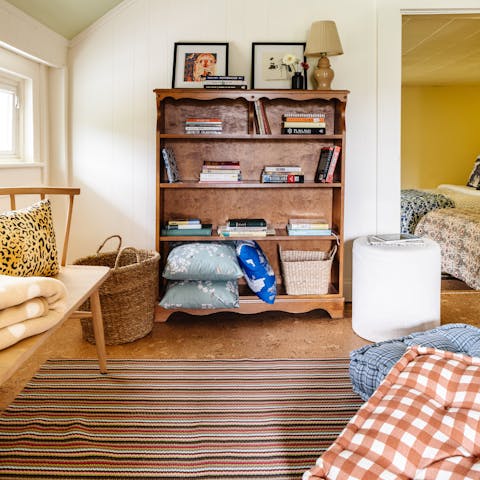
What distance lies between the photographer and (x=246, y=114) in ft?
11.2

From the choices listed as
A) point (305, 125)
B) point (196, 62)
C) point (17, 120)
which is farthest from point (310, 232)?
point (17, 120)

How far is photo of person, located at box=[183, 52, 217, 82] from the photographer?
330 cm

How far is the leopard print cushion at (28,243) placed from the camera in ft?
6.10

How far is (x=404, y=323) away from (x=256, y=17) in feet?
7.18

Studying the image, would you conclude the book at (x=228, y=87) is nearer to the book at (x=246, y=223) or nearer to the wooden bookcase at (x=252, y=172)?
the wooden bookcase at (x=252, y=172)

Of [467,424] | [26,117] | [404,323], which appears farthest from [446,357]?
[26,117]

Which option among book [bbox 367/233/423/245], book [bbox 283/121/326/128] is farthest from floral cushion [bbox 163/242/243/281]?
book [bbox 283/121/326/128]

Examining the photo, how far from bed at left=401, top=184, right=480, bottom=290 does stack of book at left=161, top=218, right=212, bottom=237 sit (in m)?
2.16

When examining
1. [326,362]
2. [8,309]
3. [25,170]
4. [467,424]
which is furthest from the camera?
[25,170]

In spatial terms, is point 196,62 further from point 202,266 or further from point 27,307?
point 27,307

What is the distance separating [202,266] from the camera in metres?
2.88

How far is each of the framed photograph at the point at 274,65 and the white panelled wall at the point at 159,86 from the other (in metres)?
0.07

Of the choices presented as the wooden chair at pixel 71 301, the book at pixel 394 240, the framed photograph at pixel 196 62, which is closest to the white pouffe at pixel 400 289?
the book at pixel 394 240

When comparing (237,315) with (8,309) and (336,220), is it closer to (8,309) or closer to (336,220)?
(336,220)
